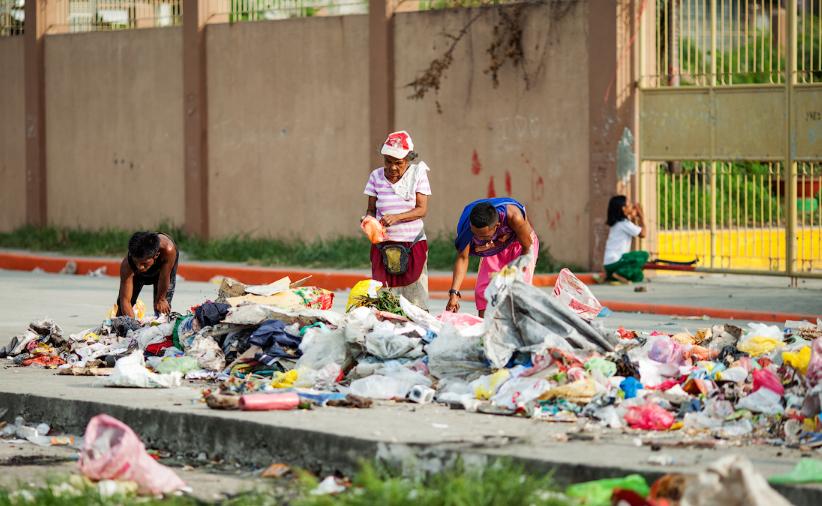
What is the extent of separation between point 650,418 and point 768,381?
0.77 metres

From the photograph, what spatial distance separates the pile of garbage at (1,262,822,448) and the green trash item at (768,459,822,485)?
0.73 m

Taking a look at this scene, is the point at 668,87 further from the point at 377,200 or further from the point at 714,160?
the point at 377,200

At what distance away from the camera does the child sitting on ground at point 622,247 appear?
16.2 meters

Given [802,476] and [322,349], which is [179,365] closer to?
[322,349]

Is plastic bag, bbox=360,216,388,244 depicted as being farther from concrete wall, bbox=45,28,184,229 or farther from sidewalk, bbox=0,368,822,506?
concrete wall, bbox=45,28,184,229

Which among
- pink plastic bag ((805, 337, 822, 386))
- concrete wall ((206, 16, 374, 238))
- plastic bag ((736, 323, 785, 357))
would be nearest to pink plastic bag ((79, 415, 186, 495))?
pink plastic bag ((805, 337, 822, 386))

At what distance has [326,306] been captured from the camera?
1064 centimetres

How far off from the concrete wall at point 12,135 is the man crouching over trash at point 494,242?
51.8ft

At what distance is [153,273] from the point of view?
11.2 meters

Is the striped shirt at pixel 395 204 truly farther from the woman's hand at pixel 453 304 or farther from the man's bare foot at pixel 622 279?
the man's bare foot at pixel 622 279

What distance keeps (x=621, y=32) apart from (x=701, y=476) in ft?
38.8

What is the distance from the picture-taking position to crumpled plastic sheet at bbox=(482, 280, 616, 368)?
27.7 ft

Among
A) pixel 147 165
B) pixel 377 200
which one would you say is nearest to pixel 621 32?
pixel 377 200

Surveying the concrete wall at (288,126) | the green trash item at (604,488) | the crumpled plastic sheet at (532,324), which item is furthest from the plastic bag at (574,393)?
the concrete wall at (288,126)
